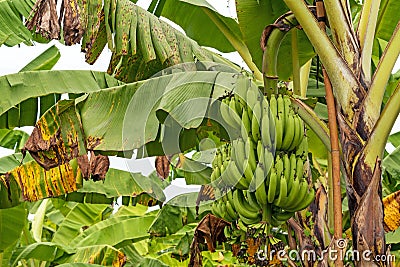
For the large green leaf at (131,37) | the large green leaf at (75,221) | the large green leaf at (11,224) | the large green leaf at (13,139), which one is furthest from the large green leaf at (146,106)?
the large green leaf at (13,139)

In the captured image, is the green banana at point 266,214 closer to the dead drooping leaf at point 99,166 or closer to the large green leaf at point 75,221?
the dead drooping leaf at point 99,166

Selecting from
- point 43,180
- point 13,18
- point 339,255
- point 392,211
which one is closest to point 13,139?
point 13,18

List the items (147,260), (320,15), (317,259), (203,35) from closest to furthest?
1. (320,15)
2. (317,259)
3. (203,35)
4. (147,260)

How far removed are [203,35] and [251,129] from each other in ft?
4.72

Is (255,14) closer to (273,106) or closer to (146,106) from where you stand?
(146,106)

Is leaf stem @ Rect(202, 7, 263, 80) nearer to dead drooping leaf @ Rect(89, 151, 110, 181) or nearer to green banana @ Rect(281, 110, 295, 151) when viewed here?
dead drooping leaf @ Rect(89, 151, 110, 181)

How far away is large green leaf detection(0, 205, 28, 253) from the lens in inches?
124

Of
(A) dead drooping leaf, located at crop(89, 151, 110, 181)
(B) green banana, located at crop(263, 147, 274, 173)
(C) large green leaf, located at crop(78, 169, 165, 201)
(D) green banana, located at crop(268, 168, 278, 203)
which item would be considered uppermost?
(B) green banana, located at crop(263, 147, 274, 173)

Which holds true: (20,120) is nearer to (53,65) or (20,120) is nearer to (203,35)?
(203,35)

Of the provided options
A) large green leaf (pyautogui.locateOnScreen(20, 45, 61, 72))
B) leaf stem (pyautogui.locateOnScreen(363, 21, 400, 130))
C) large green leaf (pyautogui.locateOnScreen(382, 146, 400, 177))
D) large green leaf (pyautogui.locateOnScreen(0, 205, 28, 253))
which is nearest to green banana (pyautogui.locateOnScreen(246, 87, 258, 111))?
leaf stem (pyautogui.locateOnScreen(363, 21, 400, 130))

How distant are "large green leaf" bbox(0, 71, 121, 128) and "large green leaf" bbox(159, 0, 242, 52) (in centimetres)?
55

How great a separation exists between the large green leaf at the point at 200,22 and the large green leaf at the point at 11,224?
132cm

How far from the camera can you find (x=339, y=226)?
155cm

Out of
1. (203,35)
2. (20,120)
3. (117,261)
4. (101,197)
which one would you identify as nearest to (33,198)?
(20,120)
